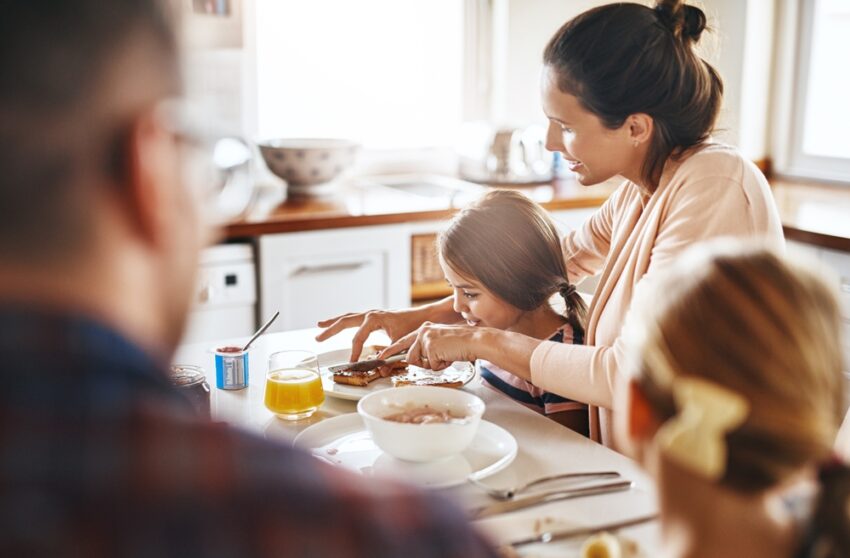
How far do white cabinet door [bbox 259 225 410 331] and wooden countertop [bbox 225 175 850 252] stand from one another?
41mm

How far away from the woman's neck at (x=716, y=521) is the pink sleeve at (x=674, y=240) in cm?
74

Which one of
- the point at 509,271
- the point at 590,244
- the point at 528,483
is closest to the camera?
the point at 528,483

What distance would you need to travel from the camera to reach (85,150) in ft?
1.55

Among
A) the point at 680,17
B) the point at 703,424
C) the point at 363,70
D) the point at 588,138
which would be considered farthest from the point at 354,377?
the point at 363,70

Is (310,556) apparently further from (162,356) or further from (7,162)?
(7,162)

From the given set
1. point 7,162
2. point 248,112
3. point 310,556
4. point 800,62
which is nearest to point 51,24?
point 7,162

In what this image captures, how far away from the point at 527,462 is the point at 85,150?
0.92 m

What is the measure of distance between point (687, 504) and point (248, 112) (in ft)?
9.50

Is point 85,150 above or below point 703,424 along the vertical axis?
above

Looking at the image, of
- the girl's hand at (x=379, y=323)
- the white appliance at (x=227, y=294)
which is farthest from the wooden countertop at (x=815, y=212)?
the white appliance at (x=227, y=294)

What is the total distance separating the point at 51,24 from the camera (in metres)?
0.47

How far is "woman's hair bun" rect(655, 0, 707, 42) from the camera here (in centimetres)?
Result: 163

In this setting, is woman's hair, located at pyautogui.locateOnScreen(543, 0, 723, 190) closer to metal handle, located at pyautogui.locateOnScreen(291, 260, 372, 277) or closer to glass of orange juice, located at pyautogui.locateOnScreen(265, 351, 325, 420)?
glass of orange juice, located at pyautogui.locateOnScreen(265, 351, 325, 420)

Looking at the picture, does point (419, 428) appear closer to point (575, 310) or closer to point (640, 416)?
point (640, 416)
